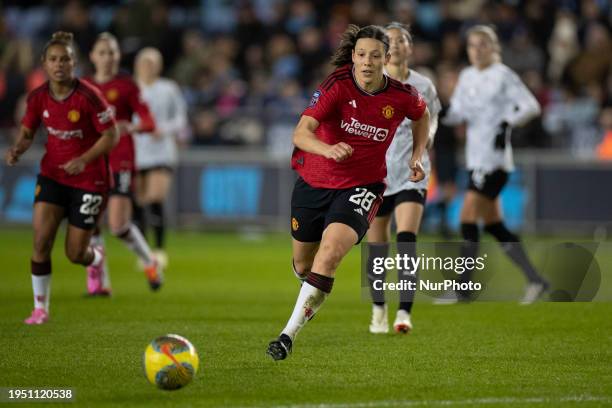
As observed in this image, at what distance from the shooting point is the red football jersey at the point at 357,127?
7891 mm

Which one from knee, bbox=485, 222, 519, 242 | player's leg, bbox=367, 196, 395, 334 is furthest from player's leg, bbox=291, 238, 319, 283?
knee, bbox=485, 222, 519, 242

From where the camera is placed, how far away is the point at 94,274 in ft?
39.0

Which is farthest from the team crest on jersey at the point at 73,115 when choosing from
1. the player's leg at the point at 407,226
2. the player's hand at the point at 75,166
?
the player's leg at the point at 407,226

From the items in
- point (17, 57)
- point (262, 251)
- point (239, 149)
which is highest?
point (17, 57)

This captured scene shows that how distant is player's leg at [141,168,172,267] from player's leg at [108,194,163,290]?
2.22 metres

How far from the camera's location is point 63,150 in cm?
988

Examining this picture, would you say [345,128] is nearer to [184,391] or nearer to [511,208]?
[184,391]

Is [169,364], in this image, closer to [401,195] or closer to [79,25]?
[401,195]

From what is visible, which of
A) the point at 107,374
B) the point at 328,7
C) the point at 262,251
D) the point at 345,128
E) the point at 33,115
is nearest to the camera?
the point at 107,374

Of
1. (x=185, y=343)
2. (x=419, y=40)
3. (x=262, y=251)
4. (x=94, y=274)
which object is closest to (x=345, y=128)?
(x=185, y=343)

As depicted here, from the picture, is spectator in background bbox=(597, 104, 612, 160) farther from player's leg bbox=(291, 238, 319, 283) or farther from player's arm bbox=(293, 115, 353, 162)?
player's arm bbox=(293, 115, 353, 162)

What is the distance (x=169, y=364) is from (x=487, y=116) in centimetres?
566

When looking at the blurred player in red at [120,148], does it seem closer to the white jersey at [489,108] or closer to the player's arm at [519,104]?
the white jersey at [489,108]

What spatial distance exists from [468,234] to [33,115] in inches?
173
